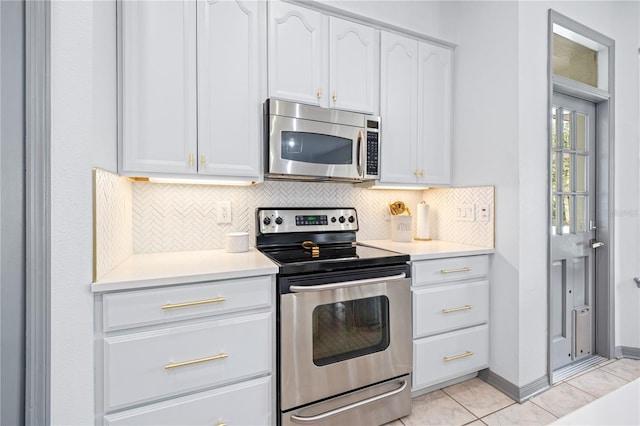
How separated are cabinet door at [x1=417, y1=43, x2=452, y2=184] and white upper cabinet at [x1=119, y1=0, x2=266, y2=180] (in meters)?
1.17

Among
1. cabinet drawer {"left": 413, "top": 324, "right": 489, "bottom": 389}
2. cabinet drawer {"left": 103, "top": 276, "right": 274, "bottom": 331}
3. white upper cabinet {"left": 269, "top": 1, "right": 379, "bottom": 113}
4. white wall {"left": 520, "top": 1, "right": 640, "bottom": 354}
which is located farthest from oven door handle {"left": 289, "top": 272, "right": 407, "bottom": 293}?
white wall {"left": 520, "top": 1, "right": 640, "bottom": 354}

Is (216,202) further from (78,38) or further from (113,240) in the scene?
(78,38)

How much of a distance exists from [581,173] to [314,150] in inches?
84.4

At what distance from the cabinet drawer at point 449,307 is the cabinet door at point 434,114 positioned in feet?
2.60

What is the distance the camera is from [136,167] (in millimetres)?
1439

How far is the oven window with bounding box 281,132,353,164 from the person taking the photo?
68.0 inches

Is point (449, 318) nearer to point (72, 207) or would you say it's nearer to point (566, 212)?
point (566, 212)

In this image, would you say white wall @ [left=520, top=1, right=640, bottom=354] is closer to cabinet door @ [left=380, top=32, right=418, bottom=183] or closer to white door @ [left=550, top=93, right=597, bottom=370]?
white door @ [left=550, top=93, right=597, bottom=370]

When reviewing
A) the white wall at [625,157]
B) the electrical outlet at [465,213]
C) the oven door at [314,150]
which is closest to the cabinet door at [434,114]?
the electrical outlet at [465,213]

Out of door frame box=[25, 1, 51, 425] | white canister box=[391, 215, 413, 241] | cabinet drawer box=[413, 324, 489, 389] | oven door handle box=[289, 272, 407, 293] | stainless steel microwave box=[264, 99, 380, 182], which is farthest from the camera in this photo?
white canister box=[391, 215, 413, 241]

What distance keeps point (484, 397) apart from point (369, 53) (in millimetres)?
2343

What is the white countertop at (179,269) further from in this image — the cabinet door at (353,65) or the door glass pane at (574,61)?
the door glass pane at (574,61)

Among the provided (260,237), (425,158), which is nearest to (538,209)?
(425,158)

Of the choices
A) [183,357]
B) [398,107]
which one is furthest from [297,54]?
[183,357]
